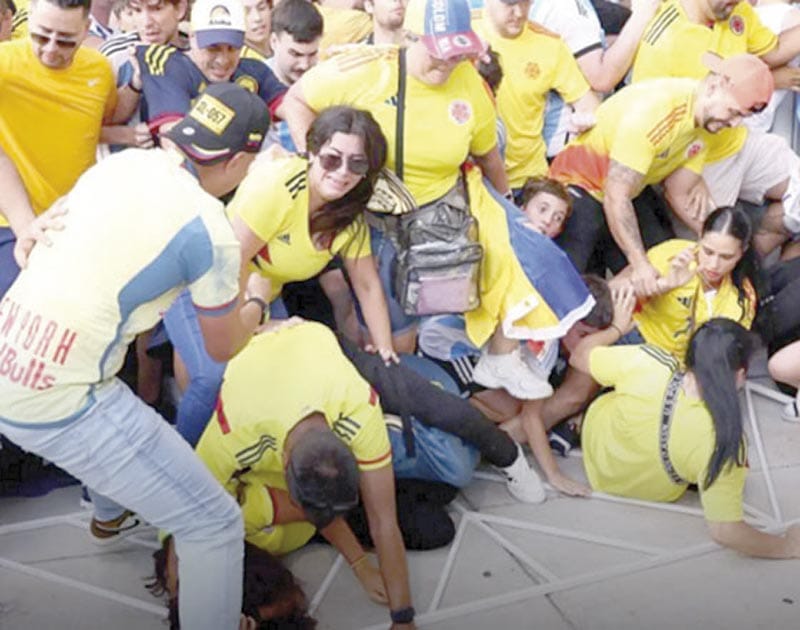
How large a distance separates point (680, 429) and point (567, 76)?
1715 millimetres

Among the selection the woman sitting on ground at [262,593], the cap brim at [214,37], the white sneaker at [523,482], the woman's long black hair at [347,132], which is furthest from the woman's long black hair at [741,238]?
the woman sitting on ground at [262,593]

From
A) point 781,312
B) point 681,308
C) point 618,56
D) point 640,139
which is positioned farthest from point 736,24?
point 681,308

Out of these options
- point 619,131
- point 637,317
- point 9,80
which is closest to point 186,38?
point 9,80

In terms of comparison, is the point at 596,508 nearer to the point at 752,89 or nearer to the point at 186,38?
the point at 752,89

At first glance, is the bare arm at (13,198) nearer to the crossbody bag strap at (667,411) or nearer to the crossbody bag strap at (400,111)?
the crossbody bag strap at (400,111)

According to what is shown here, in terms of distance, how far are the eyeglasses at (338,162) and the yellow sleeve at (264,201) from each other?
12 cm

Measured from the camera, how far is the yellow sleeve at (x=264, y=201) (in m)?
3.12

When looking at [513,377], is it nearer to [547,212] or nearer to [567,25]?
[547,212]

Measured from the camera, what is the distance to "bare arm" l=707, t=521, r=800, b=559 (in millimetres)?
3229

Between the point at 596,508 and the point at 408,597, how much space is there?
981 millimetres

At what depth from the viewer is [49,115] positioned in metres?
3.42

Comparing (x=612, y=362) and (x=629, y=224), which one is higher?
(x=629, y=224)

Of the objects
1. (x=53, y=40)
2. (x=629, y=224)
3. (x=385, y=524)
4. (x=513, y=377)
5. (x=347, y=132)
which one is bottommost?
(x=513, y=377)

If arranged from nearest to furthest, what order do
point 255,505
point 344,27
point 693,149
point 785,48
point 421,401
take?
point 255,505
point 421,401
point 693,149
point 344,27
point 785,48
